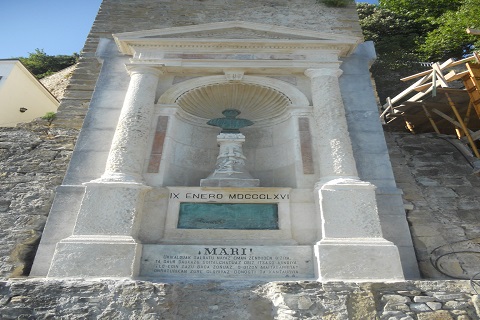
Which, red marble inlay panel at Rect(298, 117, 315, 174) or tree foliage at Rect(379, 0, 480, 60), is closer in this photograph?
red marble inlay panel at Rect(298, 117, 315, 174)

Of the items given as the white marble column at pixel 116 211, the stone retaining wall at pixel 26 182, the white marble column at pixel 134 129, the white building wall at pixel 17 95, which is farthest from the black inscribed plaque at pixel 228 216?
the white building wall at pixel 17 95

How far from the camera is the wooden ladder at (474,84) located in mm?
7324

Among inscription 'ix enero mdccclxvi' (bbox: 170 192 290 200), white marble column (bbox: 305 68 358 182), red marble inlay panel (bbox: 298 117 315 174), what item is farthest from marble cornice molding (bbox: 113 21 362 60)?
inscription 'ix enero mdccclxvi' (bbox: 170 192 290 200)

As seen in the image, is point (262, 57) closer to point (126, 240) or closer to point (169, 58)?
point (169, 58)

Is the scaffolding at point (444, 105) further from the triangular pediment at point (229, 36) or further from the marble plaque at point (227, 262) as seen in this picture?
the marble plaque at point (227, 262)

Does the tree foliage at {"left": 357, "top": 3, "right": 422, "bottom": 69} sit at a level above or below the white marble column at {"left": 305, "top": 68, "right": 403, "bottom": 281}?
above

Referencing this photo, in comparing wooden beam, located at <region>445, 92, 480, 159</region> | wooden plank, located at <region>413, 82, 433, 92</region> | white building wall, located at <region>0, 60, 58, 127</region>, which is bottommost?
wooden beam, located at <region>445, 92, 480, 159</region>

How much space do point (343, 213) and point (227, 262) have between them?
6.02ft

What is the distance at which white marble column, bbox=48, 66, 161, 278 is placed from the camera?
15.5ft

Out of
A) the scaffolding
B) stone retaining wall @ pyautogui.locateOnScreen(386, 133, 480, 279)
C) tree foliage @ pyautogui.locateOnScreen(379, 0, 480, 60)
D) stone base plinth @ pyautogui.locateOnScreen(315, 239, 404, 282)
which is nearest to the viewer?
stone base plinth @ pyautogui.locateOnScreen(315, 239, 404, 282)

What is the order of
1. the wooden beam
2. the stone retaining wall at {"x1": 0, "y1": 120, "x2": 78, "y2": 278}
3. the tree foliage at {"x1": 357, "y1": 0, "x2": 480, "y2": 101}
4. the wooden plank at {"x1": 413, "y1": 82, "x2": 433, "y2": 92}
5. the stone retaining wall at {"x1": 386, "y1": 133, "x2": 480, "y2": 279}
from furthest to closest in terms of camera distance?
the tree foliage at {"x1": 357, "y1": 0, "x2": 480, "y2": 101}
the wooden plank at {"x1": 413, "y1": 82, "x2": 433, "y2": 92}
the wooden beam
the stone retaining wall at {"x1": 386, "y1": 133, "x2": 480, "y2": 279}
the stone retaining wall at {"x1": 0, "y1": 120, "x2": 78, "y2": 278}

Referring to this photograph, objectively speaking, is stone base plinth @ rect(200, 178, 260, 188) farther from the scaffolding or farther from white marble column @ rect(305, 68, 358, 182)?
the scaffolding

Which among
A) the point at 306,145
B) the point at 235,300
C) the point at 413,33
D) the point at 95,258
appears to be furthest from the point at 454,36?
the point at 95,258

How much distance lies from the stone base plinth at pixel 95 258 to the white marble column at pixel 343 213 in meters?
2.57
